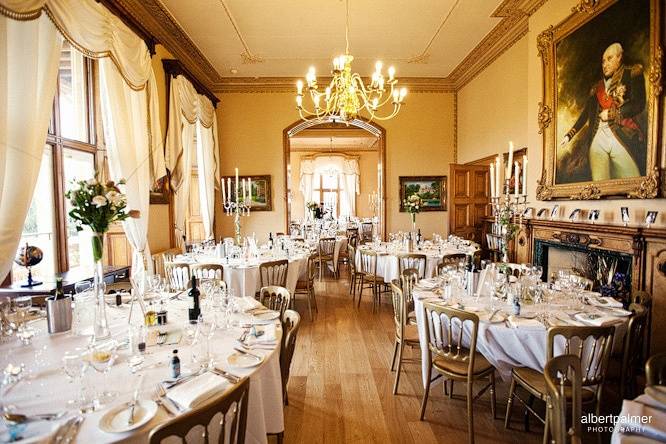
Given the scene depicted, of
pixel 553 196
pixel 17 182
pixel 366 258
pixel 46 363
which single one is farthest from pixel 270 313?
pixel 553 196

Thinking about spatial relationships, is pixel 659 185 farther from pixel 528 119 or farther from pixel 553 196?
pixel 528 119

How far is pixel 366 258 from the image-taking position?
5930 millimetres

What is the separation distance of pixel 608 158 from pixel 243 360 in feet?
14.3

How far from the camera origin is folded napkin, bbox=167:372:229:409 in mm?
1515

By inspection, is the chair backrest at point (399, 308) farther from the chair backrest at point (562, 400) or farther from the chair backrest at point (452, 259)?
the chair backrest at point (562, 400)

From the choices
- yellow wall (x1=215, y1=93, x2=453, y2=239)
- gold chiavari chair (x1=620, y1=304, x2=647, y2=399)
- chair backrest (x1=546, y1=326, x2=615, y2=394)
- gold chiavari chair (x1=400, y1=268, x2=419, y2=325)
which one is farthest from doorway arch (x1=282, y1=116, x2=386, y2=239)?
chair backrest (x1=546, y1=326, x2=615, y2=394)

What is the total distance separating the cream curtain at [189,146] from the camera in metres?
6.04

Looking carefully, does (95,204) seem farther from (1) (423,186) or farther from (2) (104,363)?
(1) (423,186)

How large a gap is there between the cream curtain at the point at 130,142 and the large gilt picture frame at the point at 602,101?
5.48 m

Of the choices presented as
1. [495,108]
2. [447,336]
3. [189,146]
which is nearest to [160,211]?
[189,146]

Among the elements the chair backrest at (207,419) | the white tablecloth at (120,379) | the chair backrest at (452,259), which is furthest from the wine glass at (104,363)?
the chair backrest at (452,259)

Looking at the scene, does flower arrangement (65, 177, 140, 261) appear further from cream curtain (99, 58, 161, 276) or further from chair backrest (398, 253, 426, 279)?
chair backrest (398, 253, 426, 279)

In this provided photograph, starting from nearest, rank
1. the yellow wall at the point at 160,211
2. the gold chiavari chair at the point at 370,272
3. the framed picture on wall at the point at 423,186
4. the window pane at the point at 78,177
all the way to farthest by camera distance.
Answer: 1. the window pane at the point at 78,177
2. the yellow wall at the point at 160,211
3. the gold chiavari chair at the point at 370,272
4. the framed picture on wall at the point at 423,186

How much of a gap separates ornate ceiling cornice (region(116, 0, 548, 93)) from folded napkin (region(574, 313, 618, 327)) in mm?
4666
